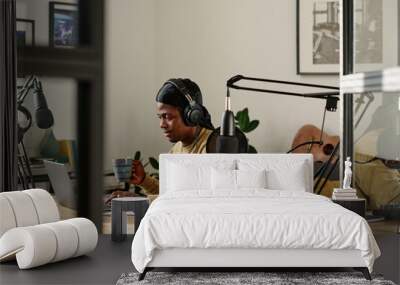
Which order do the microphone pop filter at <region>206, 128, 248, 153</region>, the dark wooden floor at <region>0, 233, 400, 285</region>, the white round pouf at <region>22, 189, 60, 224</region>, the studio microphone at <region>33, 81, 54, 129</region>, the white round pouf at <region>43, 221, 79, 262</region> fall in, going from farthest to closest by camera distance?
the studio microphone at <region>33, 81, 54, 129</region>
the microphone pop filter at <region>206, 128, 248, 153</region>
the white round pouf at <region>22, 189, 60, 224</region>
the white round pouf at <region>43, 221, 79, 262</region>
the dark wooden floor at <region>0, 233, 400, 285</region>

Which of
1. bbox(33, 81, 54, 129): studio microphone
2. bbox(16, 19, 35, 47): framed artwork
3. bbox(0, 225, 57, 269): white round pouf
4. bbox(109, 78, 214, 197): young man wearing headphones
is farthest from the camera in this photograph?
bbox(109, 78, 214, 197): young man wearing headphones

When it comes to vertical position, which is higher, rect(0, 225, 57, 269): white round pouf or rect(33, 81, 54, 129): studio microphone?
rect(33, 81, 54, 129): studio microphone

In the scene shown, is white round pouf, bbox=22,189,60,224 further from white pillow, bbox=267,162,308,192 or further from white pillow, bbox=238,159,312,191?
white pillow, bbox=267,162,308,192

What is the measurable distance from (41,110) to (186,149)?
156cm

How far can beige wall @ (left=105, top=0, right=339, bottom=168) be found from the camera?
8789 mm

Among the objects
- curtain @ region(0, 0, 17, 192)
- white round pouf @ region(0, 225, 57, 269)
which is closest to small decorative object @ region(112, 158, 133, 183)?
curtain @ region(0, 0, 17, 192)

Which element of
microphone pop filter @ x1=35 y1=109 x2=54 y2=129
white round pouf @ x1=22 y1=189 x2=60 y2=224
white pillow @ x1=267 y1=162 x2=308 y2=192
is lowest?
white round pouf @ x1=22 y1=189 x2=60 y2=224

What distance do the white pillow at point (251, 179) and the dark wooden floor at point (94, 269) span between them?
1.11 metres

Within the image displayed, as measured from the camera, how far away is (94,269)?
5.89 m

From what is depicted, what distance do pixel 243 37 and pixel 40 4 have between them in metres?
2.51

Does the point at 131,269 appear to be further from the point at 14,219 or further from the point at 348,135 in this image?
the point at 348,135

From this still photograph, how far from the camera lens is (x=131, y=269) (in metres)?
5.90

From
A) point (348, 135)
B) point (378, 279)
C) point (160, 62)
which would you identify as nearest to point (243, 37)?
point (160, 62)

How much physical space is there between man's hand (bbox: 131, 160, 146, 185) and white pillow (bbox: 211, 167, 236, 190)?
1.46 m
